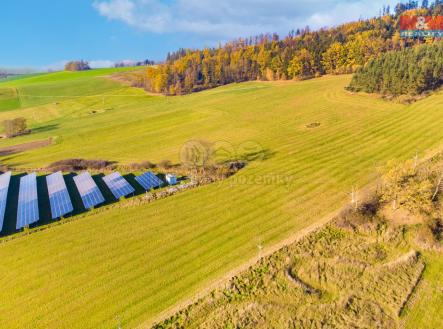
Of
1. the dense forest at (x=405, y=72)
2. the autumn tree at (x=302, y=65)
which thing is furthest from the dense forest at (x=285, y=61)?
the dense forest at (x=405, y=72)

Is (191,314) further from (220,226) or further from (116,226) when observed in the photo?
(116,226)

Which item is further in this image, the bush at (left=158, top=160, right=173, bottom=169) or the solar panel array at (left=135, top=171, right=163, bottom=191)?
the bush at (left=158, top=160, right=173, bottom=169)

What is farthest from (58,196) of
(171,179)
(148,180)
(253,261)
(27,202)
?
(253,261)

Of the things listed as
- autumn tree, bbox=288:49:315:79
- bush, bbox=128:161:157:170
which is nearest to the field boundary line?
bush, bbox=128:161:157:170

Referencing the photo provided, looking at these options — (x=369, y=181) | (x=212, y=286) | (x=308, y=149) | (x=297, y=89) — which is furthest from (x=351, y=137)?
(x=297, y=89)

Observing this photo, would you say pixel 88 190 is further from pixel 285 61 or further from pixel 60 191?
pixel 285 61

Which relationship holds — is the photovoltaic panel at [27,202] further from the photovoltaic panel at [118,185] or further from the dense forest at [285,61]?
the dense forest at [285,61]

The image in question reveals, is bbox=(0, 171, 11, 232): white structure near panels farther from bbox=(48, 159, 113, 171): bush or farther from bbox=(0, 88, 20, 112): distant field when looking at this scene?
bbox=(0, 88, 20, 112): distant field
